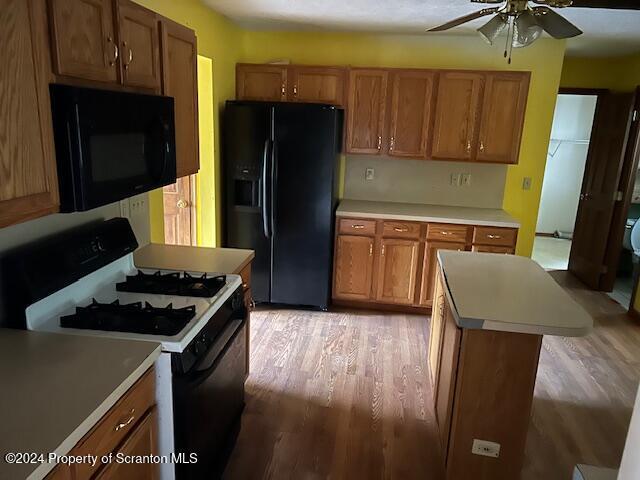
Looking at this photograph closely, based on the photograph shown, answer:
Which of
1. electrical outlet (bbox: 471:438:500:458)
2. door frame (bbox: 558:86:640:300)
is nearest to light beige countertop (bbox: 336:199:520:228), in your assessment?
door frame (bbox: 558:86:640:300)

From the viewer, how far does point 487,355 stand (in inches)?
Answer: 74.8

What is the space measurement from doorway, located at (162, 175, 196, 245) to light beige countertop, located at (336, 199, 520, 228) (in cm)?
119

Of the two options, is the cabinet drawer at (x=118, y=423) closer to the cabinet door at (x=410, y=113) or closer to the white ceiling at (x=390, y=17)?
the white ceiling at (x=390, y=17)

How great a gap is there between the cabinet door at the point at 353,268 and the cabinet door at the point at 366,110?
2.59 feet

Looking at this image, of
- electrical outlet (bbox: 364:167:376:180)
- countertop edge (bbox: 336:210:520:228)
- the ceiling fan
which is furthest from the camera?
electrical outlet (bbox: 364:167:376:180)

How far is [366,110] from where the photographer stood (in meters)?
3.92

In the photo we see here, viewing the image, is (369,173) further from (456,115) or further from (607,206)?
(607,206)

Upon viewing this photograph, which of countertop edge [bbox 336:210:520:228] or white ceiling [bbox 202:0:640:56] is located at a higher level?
white ceiling [bbox 202:0:640:56]

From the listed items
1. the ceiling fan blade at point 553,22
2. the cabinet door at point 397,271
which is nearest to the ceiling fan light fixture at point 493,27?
the ceiling fan blade at point 553,22

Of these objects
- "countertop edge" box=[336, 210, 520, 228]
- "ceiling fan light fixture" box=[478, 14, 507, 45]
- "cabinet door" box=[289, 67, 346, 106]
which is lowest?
"countertop edge" box=[336, 210, 520, 228]

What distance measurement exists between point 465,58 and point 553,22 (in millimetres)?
2102

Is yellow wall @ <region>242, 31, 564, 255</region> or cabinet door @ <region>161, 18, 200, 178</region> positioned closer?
cabinet door @ <region>161, 18, 200, 178</region>

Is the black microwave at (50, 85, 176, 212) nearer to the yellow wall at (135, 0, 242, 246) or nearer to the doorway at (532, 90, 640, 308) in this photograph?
the yellow wall at (135, 0, 242, 246)

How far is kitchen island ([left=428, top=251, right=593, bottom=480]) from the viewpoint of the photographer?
1.82m
